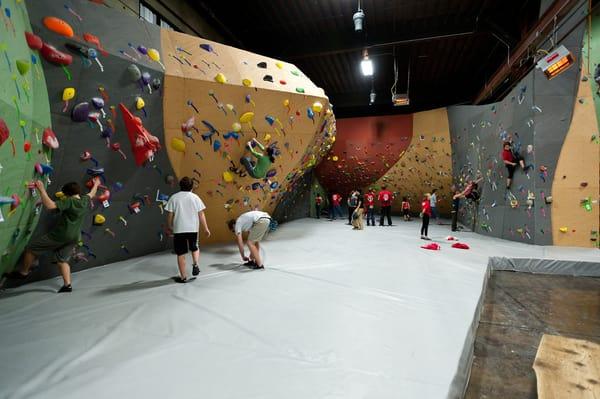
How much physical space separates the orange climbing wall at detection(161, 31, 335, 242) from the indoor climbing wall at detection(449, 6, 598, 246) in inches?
139

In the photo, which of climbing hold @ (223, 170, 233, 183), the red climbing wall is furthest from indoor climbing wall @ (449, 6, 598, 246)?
climbing hold @ (223, 170, 233, 183)

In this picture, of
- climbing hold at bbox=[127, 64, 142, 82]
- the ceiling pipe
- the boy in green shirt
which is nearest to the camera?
the boy in green shirt

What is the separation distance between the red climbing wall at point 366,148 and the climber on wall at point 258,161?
20.5 feet

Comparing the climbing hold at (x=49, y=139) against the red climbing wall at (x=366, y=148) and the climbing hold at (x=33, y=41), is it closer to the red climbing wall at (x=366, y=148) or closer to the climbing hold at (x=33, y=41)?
the climbing hold at (x=33, y=41)

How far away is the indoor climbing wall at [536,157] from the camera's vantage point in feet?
16.0

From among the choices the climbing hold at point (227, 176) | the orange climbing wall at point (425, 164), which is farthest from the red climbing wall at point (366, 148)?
the climbing hold at point (227, 176)

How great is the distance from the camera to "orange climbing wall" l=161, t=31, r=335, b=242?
395 cm

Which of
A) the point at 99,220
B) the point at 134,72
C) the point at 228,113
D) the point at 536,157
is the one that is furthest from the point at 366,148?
the point at 99,220

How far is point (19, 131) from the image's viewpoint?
2.12 m

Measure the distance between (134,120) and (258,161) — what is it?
192 cm

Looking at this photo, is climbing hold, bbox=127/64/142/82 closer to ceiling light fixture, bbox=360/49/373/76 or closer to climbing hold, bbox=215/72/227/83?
climbing hold, bbox=215/72/227/83

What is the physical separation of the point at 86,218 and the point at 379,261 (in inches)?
136

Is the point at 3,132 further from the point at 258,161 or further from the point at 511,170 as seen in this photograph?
the point at 511,170

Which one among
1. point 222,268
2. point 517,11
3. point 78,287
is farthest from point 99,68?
point 517,11
